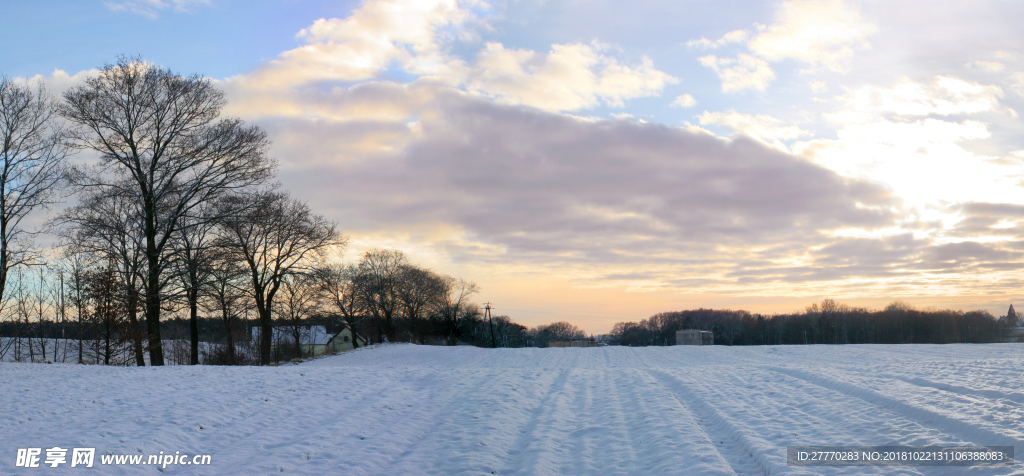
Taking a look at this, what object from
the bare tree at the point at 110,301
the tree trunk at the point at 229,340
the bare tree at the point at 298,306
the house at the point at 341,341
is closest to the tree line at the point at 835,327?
the house at the point at 341,341

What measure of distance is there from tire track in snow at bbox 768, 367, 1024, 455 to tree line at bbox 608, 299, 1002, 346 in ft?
320

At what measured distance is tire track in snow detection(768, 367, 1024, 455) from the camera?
7.18 m

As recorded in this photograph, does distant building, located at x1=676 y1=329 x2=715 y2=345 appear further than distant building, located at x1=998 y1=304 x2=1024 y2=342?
No

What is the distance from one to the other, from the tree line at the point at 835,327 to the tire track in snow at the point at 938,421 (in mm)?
97429

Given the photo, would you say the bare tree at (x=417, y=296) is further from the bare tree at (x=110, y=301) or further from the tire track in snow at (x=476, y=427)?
the tire track in snow at (x=476, y=427)

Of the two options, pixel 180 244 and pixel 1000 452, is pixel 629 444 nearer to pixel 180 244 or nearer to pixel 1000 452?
pixel 1000 452

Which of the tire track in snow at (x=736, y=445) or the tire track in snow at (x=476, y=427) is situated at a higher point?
the tire track in snow at (x=736, y=445)

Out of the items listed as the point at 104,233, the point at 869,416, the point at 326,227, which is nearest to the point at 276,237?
the point at 326,227

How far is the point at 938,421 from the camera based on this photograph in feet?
27.9

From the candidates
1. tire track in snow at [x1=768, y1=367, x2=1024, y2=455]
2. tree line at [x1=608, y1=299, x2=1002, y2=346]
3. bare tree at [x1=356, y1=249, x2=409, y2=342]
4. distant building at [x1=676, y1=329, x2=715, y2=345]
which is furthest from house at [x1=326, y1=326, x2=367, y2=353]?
tire track in snow at [x1=768, y1=367, x2=1024, y2=455]

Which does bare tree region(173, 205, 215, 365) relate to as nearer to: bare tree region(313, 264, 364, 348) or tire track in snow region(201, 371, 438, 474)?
tire track in snow region(201, 371, 438, 474)

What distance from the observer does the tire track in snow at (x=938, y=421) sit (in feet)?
23.5

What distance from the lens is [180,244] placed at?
23.5 m

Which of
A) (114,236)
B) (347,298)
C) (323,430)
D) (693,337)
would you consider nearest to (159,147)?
(114,236)
